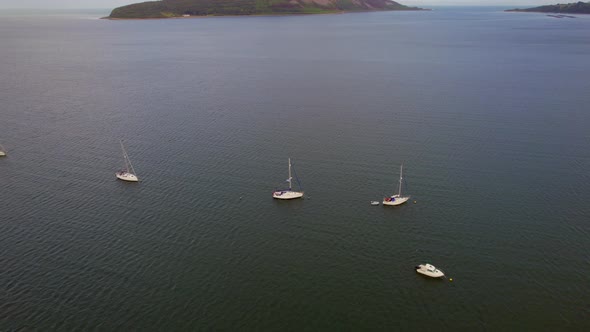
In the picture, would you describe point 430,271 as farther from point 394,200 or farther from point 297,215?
point 297,215

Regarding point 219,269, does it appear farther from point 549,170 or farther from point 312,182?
point 549,170

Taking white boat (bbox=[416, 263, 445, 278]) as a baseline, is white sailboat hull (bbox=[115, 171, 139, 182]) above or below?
above

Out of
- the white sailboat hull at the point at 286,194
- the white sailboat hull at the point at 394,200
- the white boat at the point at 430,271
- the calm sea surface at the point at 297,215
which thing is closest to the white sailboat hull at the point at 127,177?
the calm sea surface at the point at 297,215

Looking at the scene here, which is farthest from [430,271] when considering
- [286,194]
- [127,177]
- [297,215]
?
[127,177]

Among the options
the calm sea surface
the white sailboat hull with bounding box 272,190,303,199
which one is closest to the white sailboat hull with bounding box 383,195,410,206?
the calm sea surface

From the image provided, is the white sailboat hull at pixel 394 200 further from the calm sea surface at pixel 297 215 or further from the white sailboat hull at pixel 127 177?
the white sailboat hull at pixel 127 177

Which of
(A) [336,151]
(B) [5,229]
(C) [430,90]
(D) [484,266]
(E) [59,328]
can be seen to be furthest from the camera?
(C) [430,90]

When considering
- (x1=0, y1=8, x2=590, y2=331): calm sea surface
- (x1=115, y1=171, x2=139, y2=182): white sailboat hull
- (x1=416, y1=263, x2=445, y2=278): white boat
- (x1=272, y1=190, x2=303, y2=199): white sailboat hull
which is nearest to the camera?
(x1=0, y1=8, x2=590, y2=331): calm sea surface

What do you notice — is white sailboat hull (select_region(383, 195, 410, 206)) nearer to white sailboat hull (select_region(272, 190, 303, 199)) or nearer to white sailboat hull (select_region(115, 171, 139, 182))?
white sailboat hull (select_region(272, 190, 303, 199))

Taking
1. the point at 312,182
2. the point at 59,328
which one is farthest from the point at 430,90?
the point at 59,328
